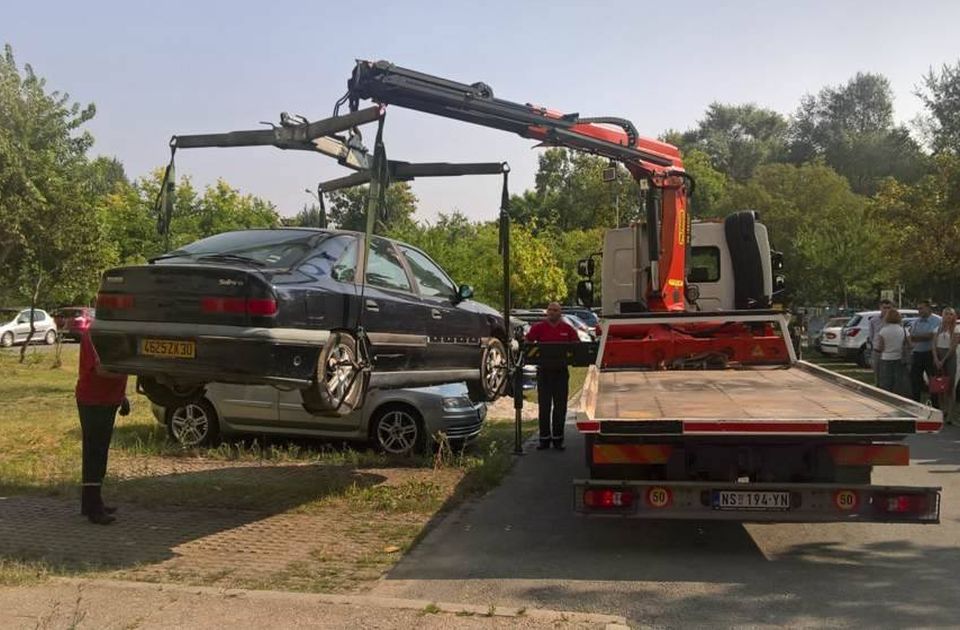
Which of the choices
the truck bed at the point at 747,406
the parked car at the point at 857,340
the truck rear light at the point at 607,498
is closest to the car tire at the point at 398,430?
the truck bed at the point at 747,406

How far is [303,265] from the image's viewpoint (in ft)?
19.0

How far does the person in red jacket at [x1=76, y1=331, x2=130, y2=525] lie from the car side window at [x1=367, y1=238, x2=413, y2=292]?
2.04m

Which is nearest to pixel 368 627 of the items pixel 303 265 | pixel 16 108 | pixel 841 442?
pixel 303 265

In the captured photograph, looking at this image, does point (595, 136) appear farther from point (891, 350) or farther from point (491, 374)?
point (891, 350)

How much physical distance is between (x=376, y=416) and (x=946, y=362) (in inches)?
337

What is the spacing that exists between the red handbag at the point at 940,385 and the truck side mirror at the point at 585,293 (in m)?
5.09

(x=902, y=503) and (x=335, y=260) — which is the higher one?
(x=335, y=260)

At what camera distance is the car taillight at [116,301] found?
17.8 feet

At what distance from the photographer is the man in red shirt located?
10.2 metres

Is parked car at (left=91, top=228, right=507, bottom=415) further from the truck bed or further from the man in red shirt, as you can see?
the man in red shirt

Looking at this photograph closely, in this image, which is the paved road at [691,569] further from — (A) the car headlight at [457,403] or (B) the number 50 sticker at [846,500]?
(A) the car headlight at [457,403]

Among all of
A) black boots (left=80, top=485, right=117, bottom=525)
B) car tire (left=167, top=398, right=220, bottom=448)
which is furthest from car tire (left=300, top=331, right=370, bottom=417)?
car tire (left=167, top=398, right=220, bottom=448)

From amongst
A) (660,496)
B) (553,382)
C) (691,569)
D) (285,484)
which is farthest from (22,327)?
(691,569)

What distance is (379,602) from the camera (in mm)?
4500
